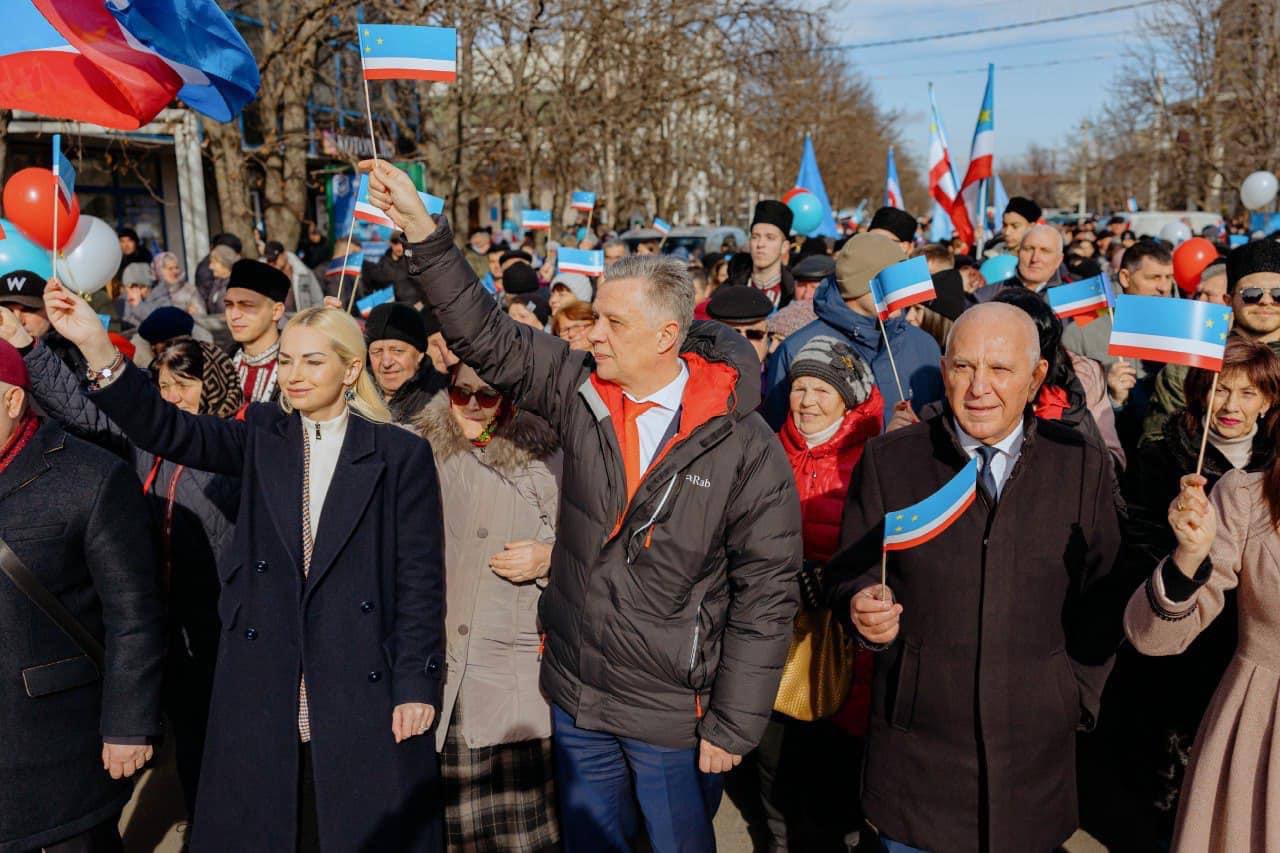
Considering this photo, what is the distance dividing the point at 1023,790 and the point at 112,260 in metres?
4.98

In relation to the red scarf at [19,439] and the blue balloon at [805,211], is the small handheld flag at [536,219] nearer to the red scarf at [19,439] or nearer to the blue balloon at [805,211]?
the blue balloon at [805,211]

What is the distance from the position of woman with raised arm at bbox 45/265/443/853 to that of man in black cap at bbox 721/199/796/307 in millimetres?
4338

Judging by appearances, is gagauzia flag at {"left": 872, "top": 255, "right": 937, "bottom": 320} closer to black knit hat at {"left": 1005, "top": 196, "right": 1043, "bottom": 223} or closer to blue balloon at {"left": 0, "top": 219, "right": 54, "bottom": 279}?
blue balloon at {"left": 0, "top": 219, "right": 54, "bottom": 279}

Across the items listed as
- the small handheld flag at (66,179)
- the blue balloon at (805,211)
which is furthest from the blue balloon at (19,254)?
the blue balloon at (805,211)

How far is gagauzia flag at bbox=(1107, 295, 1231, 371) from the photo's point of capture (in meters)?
2.61

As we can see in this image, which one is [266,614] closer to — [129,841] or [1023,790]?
[129,841]

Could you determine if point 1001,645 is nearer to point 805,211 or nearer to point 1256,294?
point 1256,294

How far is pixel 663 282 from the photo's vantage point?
284cm

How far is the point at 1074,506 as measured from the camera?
8.49ft

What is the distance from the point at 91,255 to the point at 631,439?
3646 millimetres

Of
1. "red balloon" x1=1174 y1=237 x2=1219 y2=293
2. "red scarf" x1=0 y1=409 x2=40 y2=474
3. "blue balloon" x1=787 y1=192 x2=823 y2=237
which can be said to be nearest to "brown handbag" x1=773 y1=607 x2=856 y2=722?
"red scarf" x1=0 y1=409 x2=40 y2=474

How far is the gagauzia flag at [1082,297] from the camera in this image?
4785mm

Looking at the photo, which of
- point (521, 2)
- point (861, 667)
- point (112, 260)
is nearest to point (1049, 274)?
point (861, 667)

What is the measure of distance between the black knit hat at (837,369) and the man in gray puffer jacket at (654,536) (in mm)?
792
